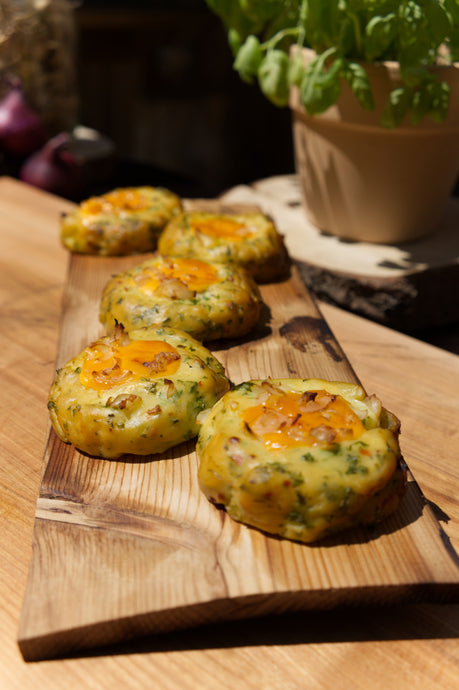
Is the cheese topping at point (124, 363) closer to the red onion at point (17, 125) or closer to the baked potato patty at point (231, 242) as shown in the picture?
the baked potato patty at point (231, 242)

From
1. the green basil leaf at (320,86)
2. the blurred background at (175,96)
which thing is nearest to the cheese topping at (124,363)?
the green basil leaf at (320,86)

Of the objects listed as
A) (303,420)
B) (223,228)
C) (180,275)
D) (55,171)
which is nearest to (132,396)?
(303,420)

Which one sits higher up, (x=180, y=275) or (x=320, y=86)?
(x=320, y=86)

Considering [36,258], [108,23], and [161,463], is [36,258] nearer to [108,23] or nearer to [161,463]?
[161,463]

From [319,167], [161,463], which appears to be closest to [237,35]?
[319,167]

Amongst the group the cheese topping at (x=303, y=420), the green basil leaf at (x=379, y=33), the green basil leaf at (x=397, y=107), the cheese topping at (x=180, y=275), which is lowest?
the cheese topping at (x=180, y=275)

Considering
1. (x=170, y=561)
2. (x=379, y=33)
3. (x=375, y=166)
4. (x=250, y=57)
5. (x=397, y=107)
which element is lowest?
(x=170, y=561)

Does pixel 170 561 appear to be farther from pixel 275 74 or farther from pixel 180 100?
pixel 180 100
